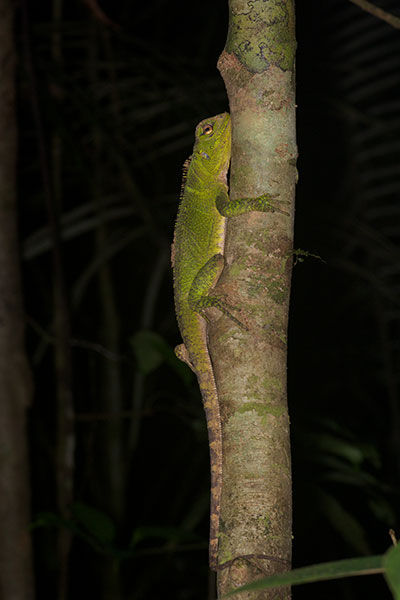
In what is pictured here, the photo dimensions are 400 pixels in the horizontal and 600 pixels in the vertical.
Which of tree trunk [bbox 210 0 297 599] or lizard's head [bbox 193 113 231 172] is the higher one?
lizard's head [bbox 193 113 231 172]

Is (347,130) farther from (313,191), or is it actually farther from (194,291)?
(194,291)

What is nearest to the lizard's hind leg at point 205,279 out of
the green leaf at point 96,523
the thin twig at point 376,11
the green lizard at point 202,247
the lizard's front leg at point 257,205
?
the green lizard at point 202,247

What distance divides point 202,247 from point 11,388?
45.6 inches

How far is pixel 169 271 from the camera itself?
17.6 feet

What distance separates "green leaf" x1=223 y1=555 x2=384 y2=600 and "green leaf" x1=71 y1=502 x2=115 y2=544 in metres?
1.98

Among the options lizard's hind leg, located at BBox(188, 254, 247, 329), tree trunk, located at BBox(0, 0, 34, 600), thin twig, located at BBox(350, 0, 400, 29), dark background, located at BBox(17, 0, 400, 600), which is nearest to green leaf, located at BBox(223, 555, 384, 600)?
lizard's hind leg, located at BBox(188, 254, 247, 329)

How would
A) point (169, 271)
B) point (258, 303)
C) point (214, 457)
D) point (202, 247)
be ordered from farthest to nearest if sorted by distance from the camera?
point (169, 271) → point (202, 247) → point (214, 457) → point (258, 303)

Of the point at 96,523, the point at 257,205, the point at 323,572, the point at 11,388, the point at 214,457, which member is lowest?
the point at 96,523

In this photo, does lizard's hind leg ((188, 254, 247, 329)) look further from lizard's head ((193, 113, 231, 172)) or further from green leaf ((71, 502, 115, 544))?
green leaf ((71, 502, 115, 544))

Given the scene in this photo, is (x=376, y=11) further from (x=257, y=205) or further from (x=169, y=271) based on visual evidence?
(x=169, y=271)

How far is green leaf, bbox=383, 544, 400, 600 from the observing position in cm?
52


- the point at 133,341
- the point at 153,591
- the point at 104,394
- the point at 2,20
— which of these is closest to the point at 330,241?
the point at 133,341

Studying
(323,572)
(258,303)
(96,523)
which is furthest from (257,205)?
(96,523)

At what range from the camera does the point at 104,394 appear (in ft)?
17.2
